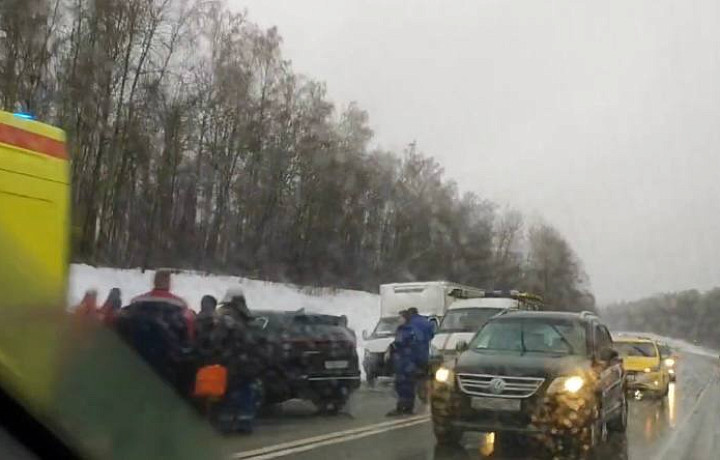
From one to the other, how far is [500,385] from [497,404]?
202mm

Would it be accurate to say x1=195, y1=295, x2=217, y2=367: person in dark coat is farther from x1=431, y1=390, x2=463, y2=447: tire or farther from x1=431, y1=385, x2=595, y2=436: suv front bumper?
x1=431, y1=385, x2=595, y2=436: suv front bumper

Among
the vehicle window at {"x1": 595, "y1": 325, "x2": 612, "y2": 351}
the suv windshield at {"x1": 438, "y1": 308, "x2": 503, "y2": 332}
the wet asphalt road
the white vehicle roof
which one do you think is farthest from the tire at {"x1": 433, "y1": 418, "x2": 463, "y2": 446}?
the white vehicle roof

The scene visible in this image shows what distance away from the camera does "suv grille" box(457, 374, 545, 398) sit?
9852mm

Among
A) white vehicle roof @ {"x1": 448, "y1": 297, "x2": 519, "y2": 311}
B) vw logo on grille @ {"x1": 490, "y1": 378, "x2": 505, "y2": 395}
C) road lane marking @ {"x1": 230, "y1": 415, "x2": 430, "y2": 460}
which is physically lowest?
road lane marking @ {"x1": 230, "y1": 415, "x2": 430, "y2": 460}

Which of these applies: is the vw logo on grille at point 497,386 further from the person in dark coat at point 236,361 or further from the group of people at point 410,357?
the group of people at point 410,357

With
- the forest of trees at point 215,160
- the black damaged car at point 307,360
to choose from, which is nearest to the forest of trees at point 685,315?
the forest of trees at point 215,160

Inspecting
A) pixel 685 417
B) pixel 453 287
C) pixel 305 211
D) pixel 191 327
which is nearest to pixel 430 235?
pixel 305 211

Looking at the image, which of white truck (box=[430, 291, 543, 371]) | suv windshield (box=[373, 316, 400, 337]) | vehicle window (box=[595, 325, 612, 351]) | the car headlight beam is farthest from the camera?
suv windshield (box=[373, 316, 400, 337])

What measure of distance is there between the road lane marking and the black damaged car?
138 centimetres

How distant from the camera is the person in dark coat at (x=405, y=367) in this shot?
598 inches

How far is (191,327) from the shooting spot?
10125mm

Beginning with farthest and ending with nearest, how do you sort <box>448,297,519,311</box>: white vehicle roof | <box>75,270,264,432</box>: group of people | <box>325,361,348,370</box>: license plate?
1. <box>448,297,519,311</box>: white vehicle roof
2. <box>325,361,348,370</box>: license plate
3. <box>75,270,264,432</box>: group of people

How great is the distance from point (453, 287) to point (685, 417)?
1363 cm

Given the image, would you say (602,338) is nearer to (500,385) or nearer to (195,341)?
(500,385)
